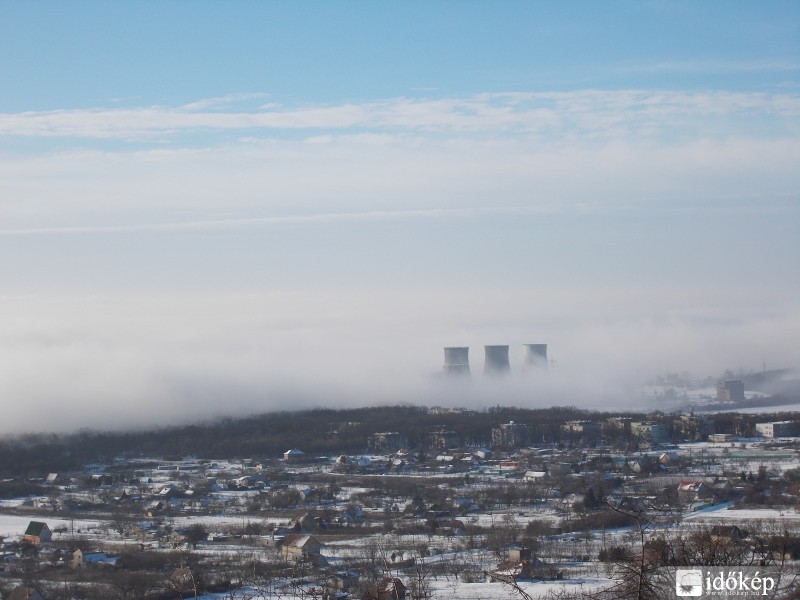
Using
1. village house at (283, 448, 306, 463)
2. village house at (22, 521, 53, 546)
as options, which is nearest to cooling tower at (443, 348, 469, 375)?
village house at (283, 448, 306, 463)

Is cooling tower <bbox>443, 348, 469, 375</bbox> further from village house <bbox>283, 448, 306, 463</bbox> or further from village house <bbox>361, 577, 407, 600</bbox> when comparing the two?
village house <bbox>361, 577, 407, 600</bbox>

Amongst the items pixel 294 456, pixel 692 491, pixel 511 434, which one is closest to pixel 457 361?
pixel 511 434

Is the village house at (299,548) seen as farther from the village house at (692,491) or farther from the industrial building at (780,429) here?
the industrial building at (780,429)

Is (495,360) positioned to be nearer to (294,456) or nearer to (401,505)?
(294,456)

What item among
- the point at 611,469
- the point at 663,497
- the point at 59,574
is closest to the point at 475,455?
the point at 611,469

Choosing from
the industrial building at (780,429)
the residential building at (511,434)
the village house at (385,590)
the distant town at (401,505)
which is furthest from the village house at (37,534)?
the industrial building at (780,429)

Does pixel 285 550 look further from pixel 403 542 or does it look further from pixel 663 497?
pixel 663 497

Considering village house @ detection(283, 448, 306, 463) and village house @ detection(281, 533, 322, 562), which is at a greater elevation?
village house @ detection(283, 448, 306, 463)
